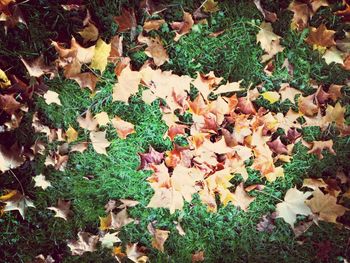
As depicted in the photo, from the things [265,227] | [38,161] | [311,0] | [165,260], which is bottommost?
[165,260]

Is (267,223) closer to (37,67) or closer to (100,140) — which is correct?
(100,140)

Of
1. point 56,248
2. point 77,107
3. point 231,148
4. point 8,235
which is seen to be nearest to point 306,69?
point 231,148

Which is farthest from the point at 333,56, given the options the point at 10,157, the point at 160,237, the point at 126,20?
the point at 10,157

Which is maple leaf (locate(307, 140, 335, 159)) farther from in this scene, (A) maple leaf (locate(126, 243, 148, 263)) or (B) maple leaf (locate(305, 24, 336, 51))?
(A) maple leaf (locate(126, 243, 148, 263))

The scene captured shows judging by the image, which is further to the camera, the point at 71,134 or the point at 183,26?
the point at 71,134

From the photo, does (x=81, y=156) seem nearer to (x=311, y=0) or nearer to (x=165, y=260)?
(x=165, y=260)

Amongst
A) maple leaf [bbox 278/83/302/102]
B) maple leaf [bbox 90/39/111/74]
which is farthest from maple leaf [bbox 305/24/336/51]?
maple leaf [bbox 90/39/111/74]

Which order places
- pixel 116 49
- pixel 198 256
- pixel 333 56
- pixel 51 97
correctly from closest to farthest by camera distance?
pixel 333 56 < pixel 116 49 < pixel 51 97 < pixel 198 256
